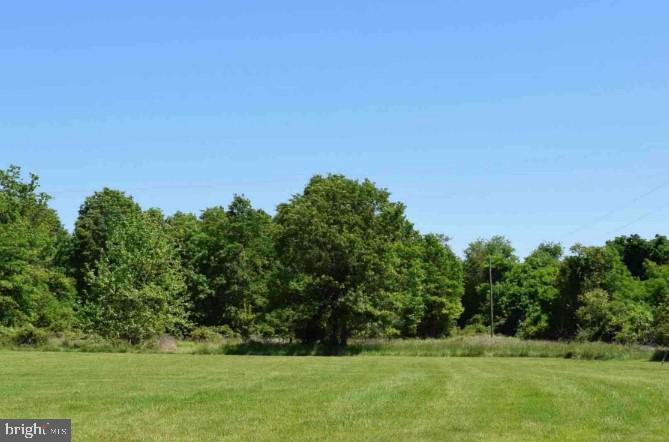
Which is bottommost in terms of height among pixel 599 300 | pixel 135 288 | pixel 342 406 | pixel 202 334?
pixel 202 334

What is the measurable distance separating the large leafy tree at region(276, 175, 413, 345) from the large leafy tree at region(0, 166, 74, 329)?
2491 cm

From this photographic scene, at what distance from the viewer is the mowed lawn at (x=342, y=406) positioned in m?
14.3

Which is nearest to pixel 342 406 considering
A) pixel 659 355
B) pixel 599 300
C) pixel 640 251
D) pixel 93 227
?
pixel 659 355

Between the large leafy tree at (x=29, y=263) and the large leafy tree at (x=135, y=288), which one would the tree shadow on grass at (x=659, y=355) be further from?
the large leafy tree at (x=29, y=263)

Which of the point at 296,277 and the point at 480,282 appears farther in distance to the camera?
the point at 480,282

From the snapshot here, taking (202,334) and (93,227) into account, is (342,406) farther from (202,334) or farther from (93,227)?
(93,227)

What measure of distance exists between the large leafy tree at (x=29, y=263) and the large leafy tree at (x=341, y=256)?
24909 mm

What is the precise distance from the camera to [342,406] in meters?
18.0

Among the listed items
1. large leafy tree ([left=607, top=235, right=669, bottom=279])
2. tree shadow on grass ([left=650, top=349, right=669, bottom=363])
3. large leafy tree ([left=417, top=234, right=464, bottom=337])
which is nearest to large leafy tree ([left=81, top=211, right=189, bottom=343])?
large leafy tree ([left=417, top=234, right=464, bottom=337])

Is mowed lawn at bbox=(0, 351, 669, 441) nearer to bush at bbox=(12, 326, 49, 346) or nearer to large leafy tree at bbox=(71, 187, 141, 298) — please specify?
bush at bbox=(12, 326, 49, 346)

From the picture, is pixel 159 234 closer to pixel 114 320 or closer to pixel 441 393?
pixel 114 320

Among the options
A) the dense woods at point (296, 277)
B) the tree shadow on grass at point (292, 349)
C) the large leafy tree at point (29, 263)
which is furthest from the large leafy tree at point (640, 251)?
the large leafy tree at point (29, 263)

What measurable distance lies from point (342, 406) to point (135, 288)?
51010mm

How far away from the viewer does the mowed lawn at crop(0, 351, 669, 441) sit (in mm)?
14273
